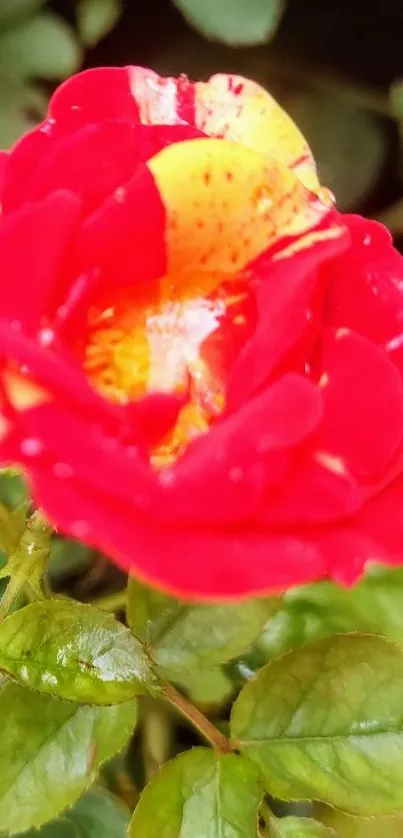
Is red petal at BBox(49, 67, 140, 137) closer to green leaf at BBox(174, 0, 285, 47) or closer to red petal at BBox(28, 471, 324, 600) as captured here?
red petal at BBox(28, 471, 324, 600)

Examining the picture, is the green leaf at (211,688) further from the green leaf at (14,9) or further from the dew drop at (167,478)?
the green leaf at (14,9)

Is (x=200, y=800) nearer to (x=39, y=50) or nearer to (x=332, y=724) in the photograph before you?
(x=332, y=724)

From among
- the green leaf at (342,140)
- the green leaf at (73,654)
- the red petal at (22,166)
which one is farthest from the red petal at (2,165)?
the green leaf at (342,140)

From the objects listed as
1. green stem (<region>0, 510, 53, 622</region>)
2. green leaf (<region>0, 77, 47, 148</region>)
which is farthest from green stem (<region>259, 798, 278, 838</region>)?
green leaf (<region>0, 77, 47, 148</region>)

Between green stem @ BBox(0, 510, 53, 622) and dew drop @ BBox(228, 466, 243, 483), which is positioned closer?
dew drop @ BBox(228, 466, 243, 483)

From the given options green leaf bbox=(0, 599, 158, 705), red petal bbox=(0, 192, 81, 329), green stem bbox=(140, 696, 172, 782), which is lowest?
green stem bbox=(140, 696, 172, 782)

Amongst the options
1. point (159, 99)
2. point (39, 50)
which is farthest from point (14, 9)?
point (159, 99)
